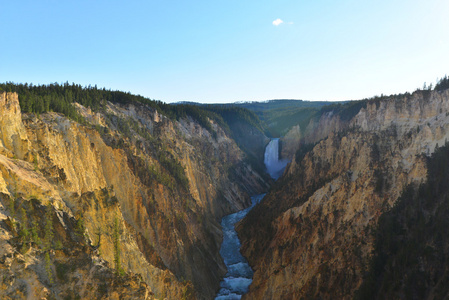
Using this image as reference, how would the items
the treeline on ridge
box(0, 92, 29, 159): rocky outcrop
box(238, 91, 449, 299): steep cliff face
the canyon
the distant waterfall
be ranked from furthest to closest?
1. the distant waterfall
2. the treeline on ridge
3. box(238, 91, 449, 299): steep cliff face
4. box(0, 92, 29, 159): rocky outcrop
5. the canyon

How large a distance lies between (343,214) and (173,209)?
20.8 m

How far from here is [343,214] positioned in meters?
35.1

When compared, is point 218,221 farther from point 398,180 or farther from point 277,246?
point 398,180

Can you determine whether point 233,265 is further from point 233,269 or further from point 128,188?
point 128,188

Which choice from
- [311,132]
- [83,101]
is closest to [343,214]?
[83,101]

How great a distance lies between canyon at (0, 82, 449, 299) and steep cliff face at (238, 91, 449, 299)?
14 cm

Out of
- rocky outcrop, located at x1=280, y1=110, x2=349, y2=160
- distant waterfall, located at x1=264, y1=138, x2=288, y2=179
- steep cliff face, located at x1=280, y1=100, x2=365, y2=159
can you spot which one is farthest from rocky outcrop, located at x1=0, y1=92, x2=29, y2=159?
distant waterfall, located at x1=264, y1=138, x2=288, y2=179

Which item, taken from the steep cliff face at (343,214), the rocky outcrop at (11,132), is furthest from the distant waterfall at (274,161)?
the rocky outcrop at (11,132)

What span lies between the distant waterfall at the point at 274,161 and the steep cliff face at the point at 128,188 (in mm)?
42994

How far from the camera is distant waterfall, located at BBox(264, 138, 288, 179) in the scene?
110 m

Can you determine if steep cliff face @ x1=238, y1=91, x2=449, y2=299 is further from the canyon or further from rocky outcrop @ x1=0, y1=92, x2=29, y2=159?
rocky outcrop @ x1=0, y1=92, x2=29, y2=159

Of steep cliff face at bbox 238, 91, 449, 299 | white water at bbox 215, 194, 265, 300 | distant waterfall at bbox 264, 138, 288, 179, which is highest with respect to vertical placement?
distant waterfall at bbox 264, 138, 288, 179

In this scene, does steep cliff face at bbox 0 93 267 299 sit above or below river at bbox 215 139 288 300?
above

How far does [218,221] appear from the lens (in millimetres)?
64125
